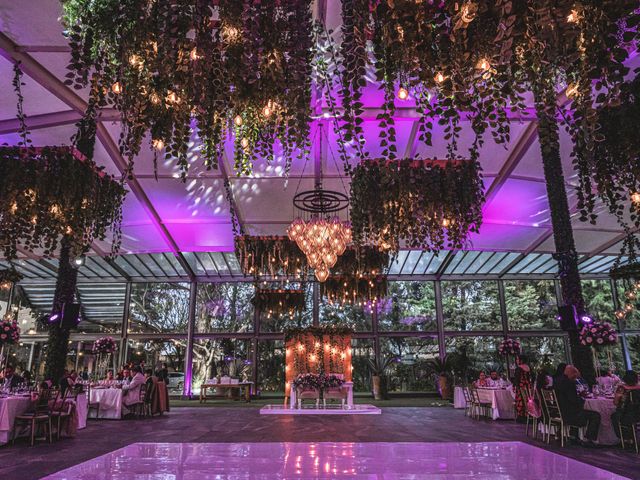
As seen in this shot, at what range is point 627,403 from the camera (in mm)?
6297

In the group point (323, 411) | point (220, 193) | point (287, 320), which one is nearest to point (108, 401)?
point (323, 411)

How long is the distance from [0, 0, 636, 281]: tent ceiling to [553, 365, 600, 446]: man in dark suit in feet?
12.0

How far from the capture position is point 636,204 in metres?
5.95

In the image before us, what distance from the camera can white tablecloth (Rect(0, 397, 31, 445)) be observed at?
673 centimetres

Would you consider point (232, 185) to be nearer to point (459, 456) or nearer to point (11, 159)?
point (11, 159)

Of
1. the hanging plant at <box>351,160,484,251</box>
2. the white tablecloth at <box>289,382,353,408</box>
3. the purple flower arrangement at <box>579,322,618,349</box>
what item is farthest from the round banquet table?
the white tablecloth at <box>289,382,353,408</box>

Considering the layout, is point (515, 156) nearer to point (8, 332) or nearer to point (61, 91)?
point (61, 91)

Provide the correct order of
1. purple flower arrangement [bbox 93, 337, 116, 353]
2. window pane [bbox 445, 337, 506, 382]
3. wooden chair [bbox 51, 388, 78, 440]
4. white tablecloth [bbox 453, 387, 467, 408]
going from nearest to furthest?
wooden chair [bbox 51, 388, 78, 440] < purple flower arrangement [bbox 93, 337, 116, 353] < white tablecloth [bbox 453, 387, 467, 408] < window pane [bbox 445, 337, 506, 382]

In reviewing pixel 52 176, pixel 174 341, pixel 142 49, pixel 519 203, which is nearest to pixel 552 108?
pixel 142 49

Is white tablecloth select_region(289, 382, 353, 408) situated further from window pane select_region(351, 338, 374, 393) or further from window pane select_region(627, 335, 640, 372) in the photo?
window pane select_region(627, 335, 640, 372)

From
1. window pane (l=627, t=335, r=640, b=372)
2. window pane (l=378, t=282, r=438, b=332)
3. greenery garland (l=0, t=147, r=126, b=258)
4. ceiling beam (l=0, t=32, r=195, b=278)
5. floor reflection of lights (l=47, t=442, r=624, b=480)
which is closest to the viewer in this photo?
floor reflection of lights (l=47, t=442, r=624, b=480)

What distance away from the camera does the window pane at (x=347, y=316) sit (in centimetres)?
1706

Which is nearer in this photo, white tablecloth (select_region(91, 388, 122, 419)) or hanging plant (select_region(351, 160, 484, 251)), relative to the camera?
hanging plant (select_region(351, 160, 484, 251))

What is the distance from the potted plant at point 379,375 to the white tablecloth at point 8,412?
36.8 ft
